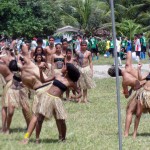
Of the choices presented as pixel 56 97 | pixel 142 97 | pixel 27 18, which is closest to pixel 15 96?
pixel 56 97

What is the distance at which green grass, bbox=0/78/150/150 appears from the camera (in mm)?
10203

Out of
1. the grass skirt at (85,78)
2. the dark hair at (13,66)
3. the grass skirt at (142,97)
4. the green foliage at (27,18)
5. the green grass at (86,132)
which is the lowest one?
the green grass at (86,132)

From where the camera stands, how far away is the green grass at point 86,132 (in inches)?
402

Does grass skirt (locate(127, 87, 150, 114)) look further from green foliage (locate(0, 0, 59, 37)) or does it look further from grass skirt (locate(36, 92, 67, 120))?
green foliage (locate(0, 0, 59, 37))

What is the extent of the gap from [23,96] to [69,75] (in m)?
1.80

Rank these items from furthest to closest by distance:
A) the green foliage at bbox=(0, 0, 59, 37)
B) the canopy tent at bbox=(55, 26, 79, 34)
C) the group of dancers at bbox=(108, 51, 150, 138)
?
the canopy tent at bbox=(55, 26, 79, 34) → the green foliage at bbox=(0, 0, 59, 37) → the group of dancers at bbox=(108, 51, 150, 138)

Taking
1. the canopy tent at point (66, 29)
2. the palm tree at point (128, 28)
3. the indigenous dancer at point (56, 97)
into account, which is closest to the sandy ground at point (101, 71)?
the indigenous dancer at point (56, 97)

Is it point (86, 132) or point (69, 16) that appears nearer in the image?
point (86, 132)

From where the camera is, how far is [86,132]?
11734 millimetres

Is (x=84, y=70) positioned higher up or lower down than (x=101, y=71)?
higher up

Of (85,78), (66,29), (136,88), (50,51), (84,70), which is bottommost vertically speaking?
(85,78)

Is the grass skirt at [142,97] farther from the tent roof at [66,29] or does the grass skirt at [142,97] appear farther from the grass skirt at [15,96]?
the tent roof at [66,29]

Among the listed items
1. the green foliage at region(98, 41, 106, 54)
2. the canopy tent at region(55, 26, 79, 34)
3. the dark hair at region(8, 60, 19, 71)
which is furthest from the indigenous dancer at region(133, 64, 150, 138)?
the canopy tent at region(55, 26, 79, 34)

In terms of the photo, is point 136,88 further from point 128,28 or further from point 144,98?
point 128,28
